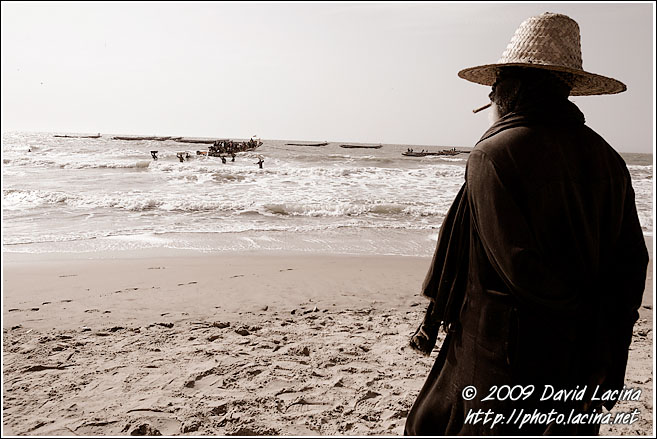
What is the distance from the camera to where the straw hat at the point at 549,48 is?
1427mm

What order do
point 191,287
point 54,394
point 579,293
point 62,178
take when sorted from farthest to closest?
point 62,178 < point 191,287 < point 54,394 < point 579,293

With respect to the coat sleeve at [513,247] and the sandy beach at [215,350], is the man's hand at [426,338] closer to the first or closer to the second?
the coat sleeve at [513,247]

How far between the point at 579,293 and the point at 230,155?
34.6 meters

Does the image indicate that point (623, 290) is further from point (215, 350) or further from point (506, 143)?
point (215, 350)

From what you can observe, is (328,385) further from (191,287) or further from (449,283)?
(191,287)

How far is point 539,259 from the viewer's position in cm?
126

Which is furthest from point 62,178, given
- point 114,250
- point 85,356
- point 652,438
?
point 652,438

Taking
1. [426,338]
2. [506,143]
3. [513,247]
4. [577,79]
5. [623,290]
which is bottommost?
[426,338]

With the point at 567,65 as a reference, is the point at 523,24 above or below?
above

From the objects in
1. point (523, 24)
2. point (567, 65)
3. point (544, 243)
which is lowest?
point (544, 243)

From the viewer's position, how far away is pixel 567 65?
1436 mm

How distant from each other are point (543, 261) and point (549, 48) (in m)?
0.65

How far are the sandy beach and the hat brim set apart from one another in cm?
206

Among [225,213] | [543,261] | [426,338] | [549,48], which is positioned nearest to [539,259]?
[543,261]
